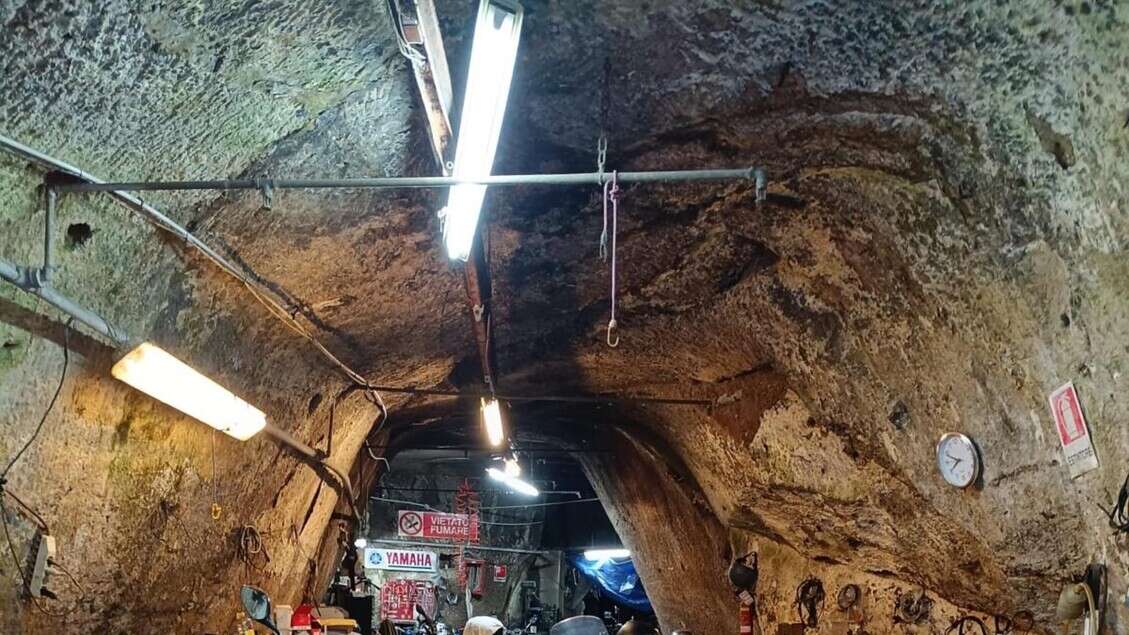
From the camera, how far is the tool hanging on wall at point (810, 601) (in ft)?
21.3

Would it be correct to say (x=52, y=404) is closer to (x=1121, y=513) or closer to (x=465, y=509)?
(x=1121, y=513)

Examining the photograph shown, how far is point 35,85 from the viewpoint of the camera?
8.18 ft

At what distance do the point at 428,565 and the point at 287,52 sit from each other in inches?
705

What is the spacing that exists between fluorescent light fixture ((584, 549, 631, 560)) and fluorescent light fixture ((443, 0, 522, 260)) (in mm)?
16088

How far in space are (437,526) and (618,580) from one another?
12.3 feet

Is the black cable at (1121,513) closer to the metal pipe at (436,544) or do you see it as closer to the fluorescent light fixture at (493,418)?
the fluorescent light fixture at (493,418)

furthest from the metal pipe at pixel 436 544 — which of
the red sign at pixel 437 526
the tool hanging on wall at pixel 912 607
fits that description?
the tool hanging on wall at pixel 912 607

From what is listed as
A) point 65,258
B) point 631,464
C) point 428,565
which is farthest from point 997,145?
point 428,565

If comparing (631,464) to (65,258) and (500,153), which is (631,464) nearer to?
(500,153)

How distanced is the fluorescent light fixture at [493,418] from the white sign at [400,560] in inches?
461

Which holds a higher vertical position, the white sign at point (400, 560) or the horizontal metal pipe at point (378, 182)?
the white sign at point (400, 560)

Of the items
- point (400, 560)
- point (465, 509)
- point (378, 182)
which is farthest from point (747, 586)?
point (400, 560)

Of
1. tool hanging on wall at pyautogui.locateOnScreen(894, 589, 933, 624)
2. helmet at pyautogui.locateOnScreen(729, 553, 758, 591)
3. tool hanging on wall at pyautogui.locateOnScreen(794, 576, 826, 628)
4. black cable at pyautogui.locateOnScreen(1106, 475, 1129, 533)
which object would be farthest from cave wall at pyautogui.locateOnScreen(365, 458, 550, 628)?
black cable at pyautogui.locateOnScreen(1106, 475, 1129, 533)

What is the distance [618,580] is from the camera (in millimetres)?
18109
